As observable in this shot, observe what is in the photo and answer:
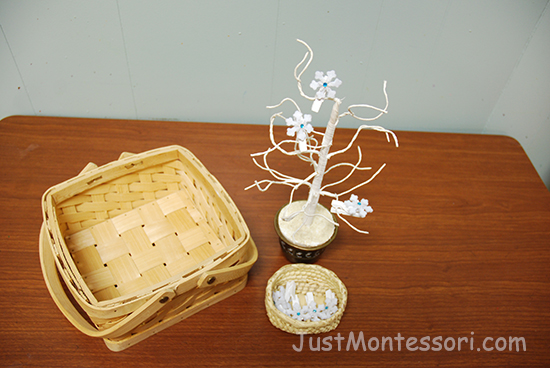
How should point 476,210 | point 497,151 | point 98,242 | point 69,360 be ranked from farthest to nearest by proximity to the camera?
point 497,151
point 476,210
point 98,242
point 69,360

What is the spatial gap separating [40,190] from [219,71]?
52 centimetres

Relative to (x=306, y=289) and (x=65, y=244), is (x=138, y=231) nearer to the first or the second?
(x=65, y=244)

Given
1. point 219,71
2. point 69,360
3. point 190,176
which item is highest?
point 219,71

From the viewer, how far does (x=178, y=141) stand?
1.05 metres

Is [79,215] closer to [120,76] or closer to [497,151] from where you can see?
[120,76]

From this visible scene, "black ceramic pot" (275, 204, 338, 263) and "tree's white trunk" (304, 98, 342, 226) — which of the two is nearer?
"tree's white trunk" (304, 98, 342, 226)

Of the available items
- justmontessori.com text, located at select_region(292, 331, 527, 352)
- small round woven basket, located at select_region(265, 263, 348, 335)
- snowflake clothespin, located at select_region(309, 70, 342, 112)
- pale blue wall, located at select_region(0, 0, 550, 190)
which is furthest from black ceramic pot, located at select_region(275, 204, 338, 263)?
pale blue wall, located at select_region(0, 0, 550, 190)

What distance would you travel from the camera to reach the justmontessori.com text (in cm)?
72

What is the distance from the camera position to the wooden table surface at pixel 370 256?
2.30ft

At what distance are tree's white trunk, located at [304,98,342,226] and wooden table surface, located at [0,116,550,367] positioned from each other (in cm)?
13

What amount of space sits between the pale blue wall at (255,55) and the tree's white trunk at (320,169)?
411mm

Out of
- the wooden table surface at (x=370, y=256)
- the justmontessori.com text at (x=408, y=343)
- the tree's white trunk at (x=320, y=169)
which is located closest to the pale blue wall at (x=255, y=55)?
the wooden table surface at (x=370, y=256)

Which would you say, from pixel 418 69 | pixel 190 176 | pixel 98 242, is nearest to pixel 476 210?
pixel 418 69

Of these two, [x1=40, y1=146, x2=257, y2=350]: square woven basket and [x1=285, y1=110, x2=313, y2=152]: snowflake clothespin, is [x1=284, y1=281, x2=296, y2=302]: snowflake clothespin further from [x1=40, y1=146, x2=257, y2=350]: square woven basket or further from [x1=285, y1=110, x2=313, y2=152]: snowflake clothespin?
[x1=285, y1=110, x2=313, y2=152]: snowflake clothespin
